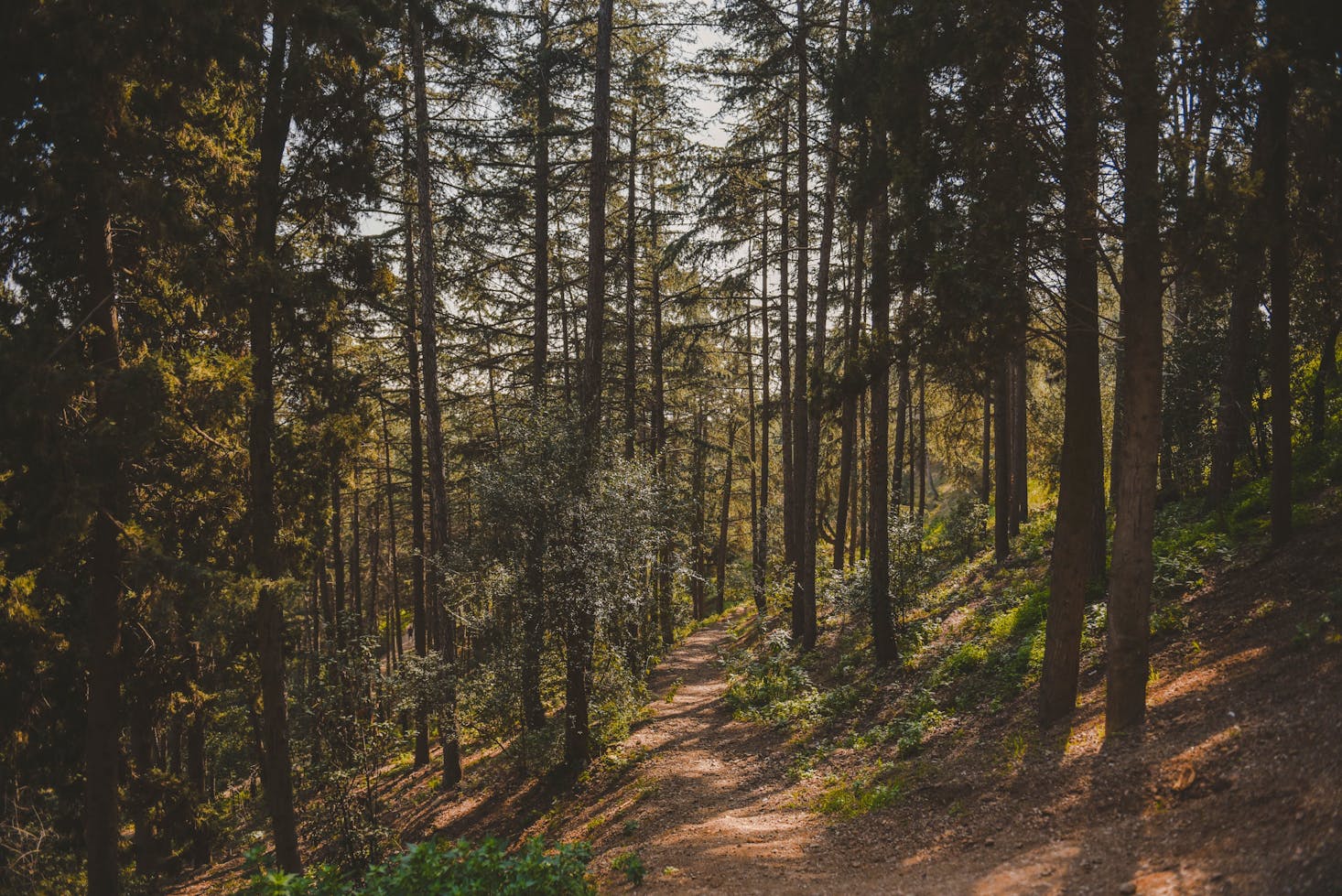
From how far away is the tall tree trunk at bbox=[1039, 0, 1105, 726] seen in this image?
7734 mm

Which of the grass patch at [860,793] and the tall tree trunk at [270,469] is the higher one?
the tall tree trunk at [270,469]

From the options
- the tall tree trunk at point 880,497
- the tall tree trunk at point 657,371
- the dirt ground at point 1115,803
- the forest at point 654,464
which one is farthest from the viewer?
the tall tree trunk at point 657,371

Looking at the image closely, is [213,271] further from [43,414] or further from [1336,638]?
[1336,638]

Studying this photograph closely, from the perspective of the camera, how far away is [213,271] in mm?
8984

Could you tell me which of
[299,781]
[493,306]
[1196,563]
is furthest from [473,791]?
[1196,563]

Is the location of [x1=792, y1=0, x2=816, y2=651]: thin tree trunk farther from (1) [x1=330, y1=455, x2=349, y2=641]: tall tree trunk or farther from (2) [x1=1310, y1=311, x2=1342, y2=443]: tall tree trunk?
(1) [x1=330, y1=455, x2=349, y2=641]: tall tree trunk

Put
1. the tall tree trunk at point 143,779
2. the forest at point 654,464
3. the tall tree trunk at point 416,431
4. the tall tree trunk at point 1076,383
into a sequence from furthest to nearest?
the tall tree trunk at point 416,431 → the tall tree trunk at point 143,779 → the tall tree trunk at point 1076,383 → the forest at point 654,464

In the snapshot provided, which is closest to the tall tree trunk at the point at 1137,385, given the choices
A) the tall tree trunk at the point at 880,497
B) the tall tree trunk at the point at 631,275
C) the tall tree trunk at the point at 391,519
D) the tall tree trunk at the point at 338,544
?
the tall tree trunk at the point at 880,497

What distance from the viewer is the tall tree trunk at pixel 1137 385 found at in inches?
274

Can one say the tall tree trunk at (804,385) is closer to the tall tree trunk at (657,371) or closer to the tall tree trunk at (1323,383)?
the tall tree trunk at (657,371)

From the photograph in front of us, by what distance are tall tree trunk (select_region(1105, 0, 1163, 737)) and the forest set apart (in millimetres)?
44

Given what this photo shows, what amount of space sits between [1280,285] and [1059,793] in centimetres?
698

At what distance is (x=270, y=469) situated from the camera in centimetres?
966

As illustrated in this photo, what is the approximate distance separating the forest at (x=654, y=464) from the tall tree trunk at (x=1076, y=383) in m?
0.06
